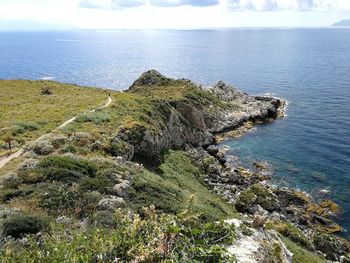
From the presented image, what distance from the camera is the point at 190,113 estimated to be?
288 feet

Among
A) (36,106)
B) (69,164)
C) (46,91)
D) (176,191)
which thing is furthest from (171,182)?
(46,91)

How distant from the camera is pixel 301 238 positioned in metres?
42.6

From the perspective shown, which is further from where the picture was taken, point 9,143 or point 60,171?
point 9,143

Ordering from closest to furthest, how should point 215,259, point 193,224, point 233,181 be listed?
point 215,259 < point 193,224 < point 233,181

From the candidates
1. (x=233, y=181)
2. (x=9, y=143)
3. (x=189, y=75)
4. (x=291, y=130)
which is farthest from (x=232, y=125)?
Result: (x=189, y=75)

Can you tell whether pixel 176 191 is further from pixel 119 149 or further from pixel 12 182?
pixel 12 182

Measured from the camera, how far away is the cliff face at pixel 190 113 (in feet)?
184

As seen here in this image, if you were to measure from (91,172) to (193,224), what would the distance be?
20095 millimetres

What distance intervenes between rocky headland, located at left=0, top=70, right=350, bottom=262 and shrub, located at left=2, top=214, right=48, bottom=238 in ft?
1.30

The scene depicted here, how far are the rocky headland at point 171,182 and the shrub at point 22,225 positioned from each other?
40cm

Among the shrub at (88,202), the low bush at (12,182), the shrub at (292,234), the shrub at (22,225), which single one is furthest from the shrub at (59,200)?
the shrub at (292,234)

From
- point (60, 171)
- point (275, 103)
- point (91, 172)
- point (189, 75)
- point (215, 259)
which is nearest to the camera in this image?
point (215, 259)

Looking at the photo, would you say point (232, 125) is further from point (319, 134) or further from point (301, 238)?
point (301, 238)

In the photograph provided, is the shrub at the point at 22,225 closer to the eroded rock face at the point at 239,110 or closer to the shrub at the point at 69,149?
the shrub at the point at 69,149
